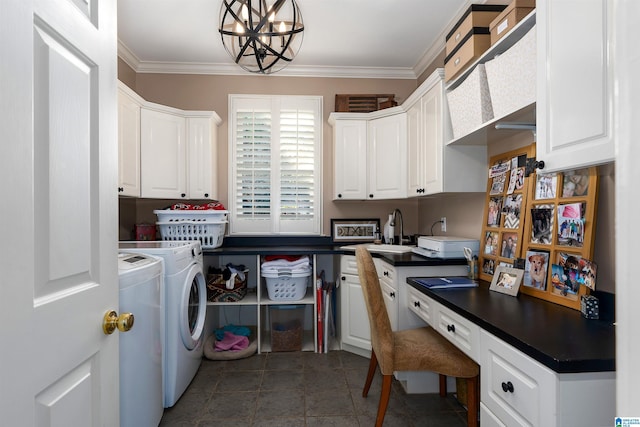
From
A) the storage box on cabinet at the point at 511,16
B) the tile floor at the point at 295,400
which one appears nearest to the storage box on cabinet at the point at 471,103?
the storage box on cabinet at the point at 511,16

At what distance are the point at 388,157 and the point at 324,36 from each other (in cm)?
116

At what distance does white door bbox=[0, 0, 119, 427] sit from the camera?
59 cm

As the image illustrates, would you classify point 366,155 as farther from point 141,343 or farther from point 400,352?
point 141,343

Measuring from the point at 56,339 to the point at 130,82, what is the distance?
3.17 m

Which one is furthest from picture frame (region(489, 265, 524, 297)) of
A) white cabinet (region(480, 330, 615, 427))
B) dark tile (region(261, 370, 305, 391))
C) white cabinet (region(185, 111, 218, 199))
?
white cabinet (region(185, 111, 218, 199))

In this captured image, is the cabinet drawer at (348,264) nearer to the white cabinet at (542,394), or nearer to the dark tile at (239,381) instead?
the dark tile at (239,381)

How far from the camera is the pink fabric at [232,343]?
277cm

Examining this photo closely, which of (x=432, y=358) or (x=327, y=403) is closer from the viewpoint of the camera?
(x=432, y=358)

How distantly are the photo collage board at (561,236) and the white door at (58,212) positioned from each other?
1429 mm

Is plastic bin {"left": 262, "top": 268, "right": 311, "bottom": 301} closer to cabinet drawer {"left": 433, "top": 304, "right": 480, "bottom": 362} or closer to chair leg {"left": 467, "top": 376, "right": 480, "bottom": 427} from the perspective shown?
cabinet drawer {"left": 433, "top": 304, "right": 480, "bottom": 362}

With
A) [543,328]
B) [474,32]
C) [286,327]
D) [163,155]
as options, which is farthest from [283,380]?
[474,32]

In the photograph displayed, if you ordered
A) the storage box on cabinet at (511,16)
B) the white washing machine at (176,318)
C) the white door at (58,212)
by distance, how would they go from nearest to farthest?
the white door at (58,212)
the storage box on cabinet at (511,16)
the white washing machine at (176,318)

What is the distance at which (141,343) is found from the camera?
164cm

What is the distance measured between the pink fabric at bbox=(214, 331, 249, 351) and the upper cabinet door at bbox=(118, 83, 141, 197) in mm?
1431
